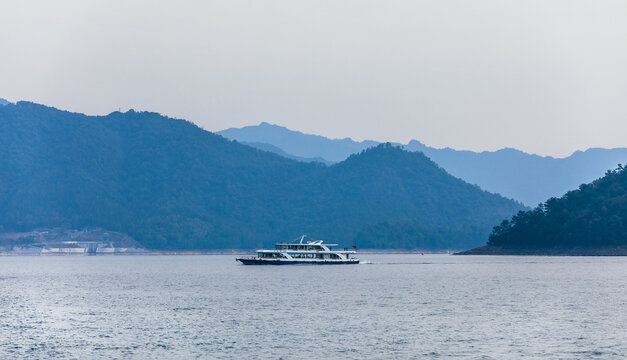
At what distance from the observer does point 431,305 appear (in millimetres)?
111938

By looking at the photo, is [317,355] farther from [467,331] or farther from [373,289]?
[373,289]

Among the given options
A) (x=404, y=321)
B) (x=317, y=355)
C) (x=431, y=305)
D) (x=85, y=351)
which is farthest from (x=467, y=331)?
(x=85, y=351)

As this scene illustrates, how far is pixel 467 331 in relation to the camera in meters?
83.9

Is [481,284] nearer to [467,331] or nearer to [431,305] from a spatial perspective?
[431,305]

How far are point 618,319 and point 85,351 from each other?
55921mm

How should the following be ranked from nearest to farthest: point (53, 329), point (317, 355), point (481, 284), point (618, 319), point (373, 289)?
point (317, 355), point (53, 329), point (618, 319), point (373, 289), point (481, 284)

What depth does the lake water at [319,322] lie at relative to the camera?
73000mm

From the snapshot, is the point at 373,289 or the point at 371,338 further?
the point at 373,289

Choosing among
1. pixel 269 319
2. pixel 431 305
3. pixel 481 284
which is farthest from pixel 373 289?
pixel 269 319

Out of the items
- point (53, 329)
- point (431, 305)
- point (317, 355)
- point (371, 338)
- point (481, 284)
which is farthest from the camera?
point (481, 284)

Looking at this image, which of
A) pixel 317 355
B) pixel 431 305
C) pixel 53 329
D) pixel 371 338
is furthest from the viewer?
pixel 431 305

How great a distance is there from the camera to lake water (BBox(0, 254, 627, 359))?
73.0 metres

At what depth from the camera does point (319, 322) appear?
303 feet

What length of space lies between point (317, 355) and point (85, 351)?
1950 cm
